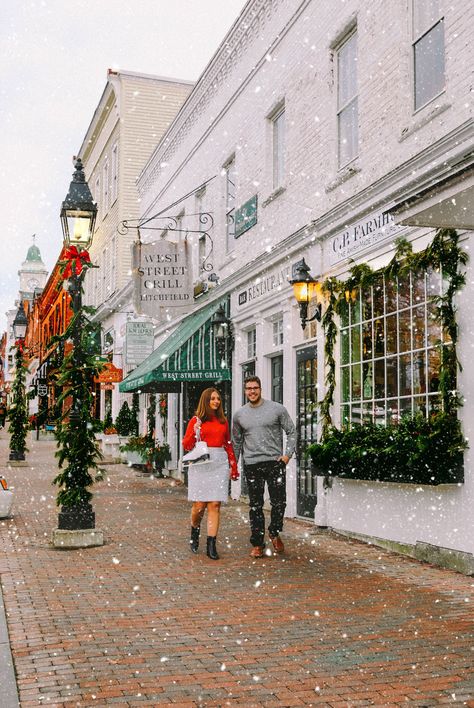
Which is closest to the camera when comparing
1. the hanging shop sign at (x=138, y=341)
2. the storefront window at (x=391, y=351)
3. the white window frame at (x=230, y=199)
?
the storefront window at (x=391, y=351)

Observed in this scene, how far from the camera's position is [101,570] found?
8.03 metres

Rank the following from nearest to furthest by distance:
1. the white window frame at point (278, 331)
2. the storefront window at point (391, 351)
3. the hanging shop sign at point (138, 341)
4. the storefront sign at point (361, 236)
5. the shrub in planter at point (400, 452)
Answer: the shrub in planter at point (400, 452) < the storefront window at point (391, 351) < the storefront sign at point (361, 236) < the white window frame at point (278, 331) < the hanging shop sign at point (138, 341)

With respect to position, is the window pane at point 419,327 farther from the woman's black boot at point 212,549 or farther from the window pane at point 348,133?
the woman's black boot at point 212,549

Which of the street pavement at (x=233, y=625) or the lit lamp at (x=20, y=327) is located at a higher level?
the lit lamp at (x=20, y=327)

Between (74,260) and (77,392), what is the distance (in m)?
1.61

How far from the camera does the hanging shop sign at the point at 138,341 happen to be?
21.8 metres

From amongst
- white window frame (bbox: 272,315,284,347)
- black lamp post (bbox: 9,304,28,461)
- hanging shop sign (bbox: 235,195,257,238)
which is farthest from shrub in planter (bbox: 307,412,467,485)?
black lamp post (bbox: 9,304,28,461)

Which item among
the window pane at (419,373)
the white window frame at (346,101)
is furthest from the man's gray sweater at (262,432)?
the white window frame at (346,101)

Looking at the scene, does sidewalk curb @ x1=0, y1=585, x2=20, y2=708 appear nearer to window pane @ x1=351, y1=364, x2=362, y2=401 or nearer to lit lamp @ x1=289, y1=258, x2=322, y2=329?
window pane @ x1=351, y1=364, x2=362, y2=401

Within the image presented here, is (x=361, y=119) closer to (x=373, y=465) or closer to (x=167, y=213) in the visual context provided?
(x=373, y=465)

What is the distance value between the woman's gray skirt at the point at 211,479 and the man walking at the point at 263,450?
228mm

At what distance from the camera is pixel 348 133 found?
35.2ft

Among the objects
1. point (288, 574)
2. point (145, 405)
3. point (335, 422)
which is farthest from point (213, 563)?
point (145, 405)

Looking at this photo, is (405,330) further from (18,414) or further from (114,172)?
(114,172)
